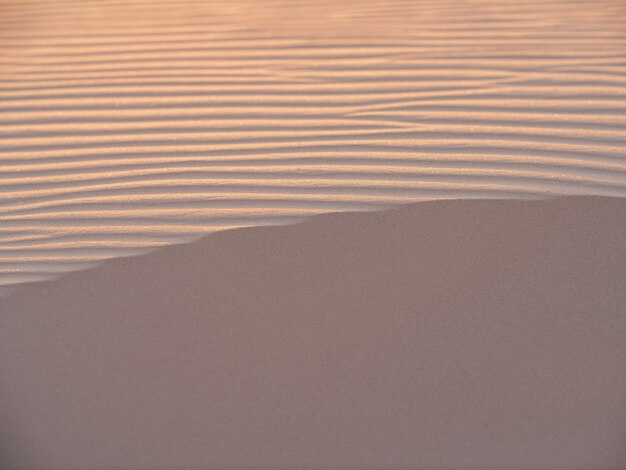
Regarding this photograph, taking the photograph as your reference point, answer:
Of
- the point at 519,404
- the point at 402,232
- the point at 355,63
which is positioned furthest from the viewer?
the point at 355,63

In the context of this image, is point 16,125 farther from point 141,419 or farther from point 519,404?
point 519,404

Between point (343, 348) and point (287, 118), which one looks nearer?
point (343, 348)

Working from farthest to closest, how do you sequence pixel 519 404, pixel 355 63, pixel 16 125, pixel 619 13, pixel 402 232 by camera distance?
pixel 619 13 → pixel 355 63 → pixel 16 125 → pixel 519 404 → pixel 402 232

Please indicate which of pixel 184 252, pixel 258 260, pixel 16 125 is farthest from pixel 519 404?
pixel 16 125

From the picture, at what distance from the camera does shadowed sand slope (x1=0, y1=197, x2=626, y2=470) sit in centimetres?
187

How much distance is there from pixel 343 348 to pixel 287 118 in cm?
59

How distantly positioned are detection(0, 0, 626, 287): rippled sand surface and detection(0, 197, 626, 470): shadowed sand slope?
0.07 meters

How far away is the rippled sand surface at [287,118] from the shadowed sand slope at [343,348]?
0.07 meters

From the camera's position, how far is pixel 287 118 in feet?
6.97

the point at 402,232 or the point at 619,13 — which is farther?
the point at 619,13

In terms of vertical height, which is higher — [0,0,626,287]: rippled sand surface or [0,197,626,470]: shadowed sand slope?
[0,0,626,287]: rippled sand surface

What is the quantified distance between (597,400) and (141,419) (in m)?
1.10

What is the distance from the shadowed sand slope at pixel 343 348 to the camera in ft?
6.12

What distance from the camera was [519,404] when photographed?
79.5 inches
